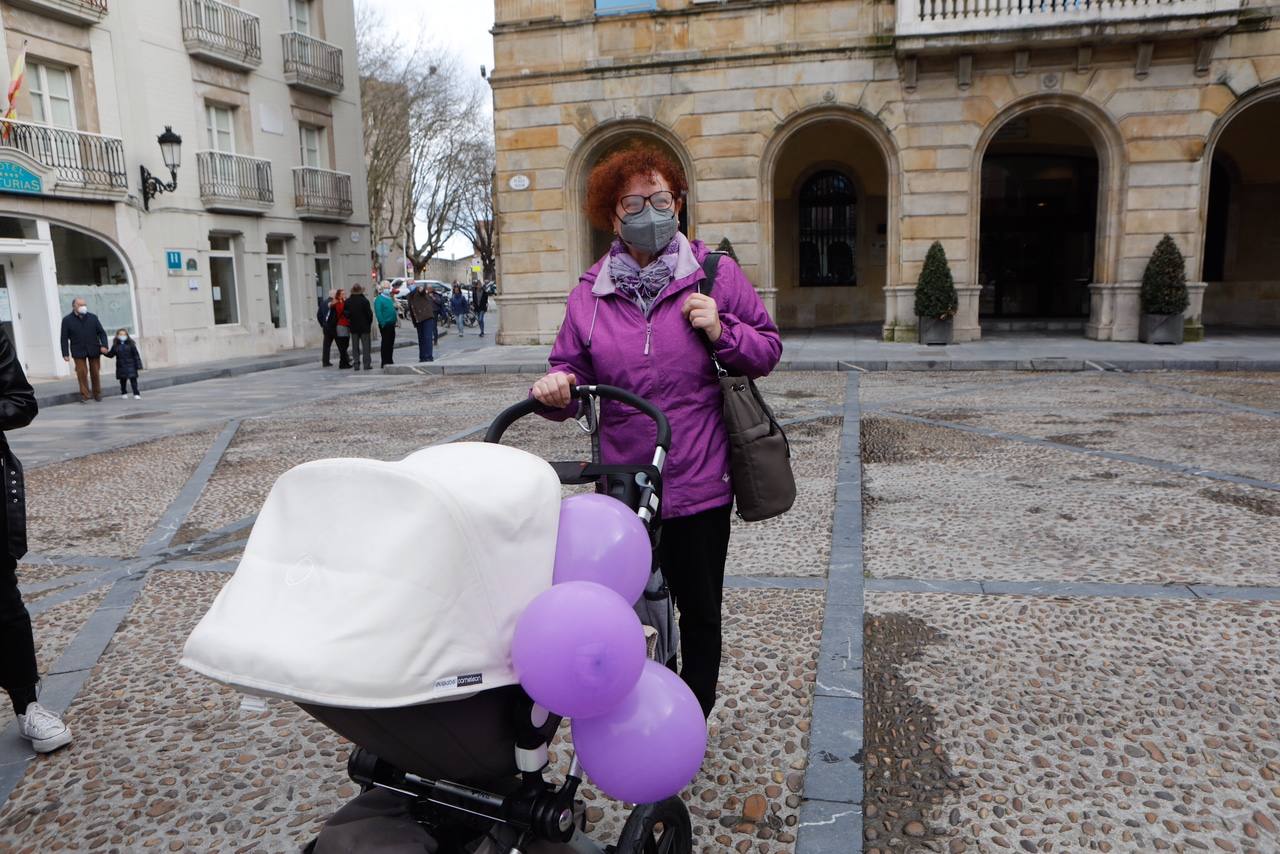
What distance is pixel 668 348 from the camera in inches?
101

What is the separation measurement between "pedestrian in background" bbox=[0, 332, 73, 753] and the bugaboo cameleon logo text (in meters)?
2.27

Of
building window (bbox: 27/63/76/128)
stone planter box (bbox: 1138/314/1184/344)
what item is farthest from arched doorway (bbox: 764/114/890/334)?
building window (bbox: 27/63/76/128)

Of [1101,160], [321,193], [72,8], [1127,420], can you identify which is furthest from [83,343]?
[1101,160]

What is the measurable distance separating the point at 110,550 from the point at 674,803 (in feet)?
15.9

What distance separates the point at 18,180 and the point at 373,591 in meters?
19.3

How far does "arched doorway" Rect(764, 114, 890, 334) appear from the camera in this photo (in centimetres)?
2195

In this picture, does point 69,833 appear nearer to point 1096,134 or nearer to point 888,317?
point 888,317

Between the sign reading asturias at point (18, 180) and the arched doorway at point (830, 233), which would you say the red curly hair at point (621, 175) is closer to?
the sign reading asturias at point (18, 180)

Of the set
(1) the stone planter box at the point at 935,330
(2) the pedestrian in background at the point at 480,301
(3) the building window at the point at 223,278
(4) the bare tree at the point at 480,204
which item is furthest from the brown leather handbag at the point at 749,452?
(4) the bare tree at the point at 480,204

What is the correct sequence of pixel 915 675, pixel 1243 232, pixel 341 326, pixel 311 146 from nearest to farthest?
pixel 915 675
pixel 341 326
pixel 1243 232
pixel 311 146

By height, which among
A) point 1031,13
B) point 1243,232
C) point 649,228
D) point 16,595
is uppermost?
point 1031,13


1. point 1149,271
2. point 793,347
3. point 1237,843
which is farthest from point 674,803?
point 1149,271

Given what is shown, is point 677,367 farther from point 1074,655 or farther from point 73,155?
point 73,155

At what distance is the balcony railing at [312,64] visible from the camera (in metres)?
23.7
